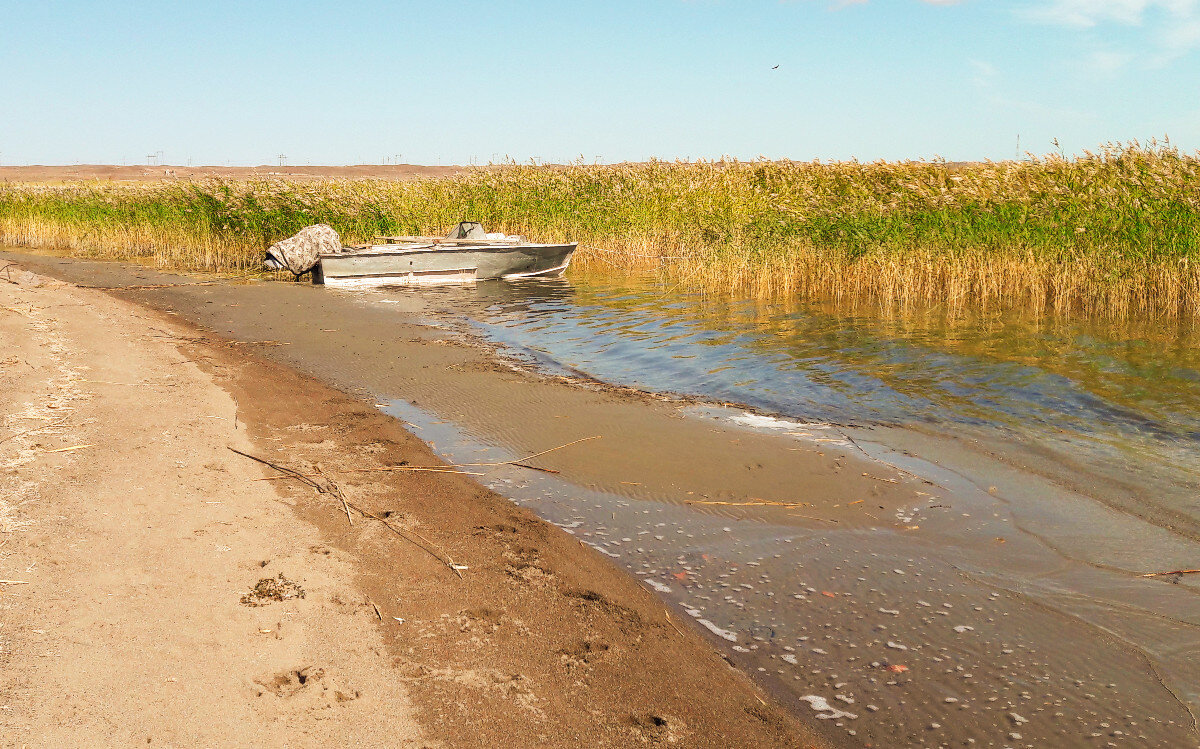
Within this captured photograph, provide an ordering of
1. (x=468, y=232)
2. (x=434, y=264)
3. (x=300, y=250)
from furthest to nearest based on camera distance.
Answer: (x=468, y=232) → (x=300, y=250) → (x=434, y=264)

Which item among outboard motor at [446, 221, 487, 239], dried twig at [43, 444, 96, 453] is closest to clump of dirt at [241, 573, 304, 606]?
dried twig at [43, 444, 96, 453]

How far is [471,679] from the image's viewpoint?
11.4 ft

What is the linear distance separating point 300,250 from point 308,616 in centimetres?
1846

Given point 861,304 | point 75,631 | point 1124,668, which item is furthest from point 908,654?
point 861,304

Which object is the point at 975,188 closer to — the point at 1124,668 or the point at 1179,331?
the point at 1179,331

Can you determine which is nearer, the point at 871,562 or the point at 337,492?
the point at 871,562

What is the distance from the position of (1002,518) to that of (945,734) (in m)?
2.64

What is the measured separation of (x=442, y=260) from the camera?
1997 centimetres

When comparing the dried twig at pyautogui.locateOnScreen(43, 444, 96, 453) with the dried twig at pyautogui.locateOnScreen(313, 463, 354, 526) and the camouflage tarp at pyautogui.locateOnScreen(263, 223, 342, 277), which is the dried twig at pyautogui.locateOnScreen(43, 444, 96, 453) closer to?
the dried twig at pyautogui.locateOnScreen(313, 463, 354, 526)

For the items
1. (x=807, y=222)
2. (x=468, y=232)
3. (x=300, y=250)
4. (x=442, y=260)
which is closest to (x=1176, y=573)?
(x=807, y=222)

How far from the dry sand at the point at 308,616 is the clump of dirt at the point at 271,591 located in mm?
43

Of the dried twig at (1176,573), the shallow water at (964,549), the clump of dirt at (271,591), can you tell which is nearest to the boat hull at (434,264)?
the shallow water at (964,549)

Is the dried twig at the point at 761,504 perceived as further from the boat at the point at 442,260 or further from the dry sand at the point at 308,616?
the boat at the point at 442,260

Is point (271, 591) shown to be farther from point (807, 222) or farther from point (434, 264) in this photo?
point (434, 264)
